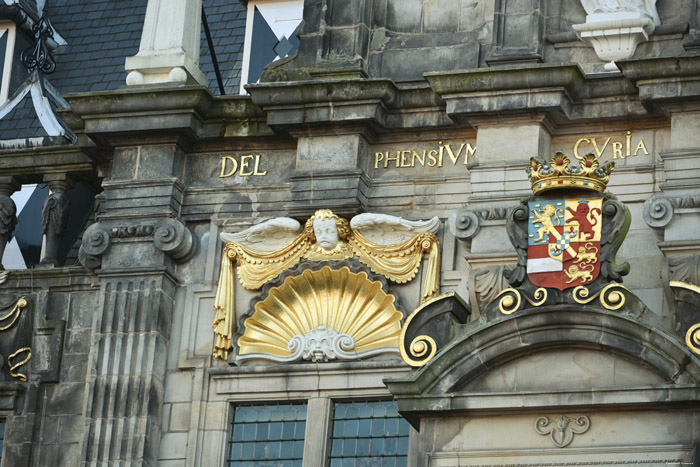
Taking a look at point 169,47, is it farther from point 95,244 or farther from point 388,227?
point 388,227

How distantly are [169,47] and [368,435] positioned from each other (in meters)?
5.30

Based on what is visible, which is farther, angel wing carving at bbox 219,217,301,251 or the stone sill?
angel wing carving at bbox 219,217,301,251

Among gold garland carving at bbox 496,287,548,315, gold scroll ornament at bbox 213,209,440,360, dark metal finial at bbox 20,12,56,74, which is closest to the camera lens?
gold garland carving at bbox 496,287,548,315

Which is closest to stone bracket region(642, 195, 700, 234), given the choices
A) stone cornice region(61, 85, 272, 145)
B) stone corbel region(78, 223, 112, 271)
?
stone cornice region(61, 85, 272, 145)

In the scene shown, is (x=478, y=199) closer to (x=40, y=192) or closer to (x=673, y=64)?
(x=673, y=64)

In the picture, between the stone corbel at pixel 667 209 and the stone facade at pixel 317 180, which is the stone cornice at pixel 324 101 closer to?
the stone facade at pixel 317 180

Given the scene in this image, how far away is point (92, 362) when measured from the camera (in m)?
28.4

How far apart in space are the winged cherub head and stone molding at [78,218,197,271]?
5.07ft

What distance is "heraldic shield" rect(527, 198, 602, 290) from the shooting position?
2533cm

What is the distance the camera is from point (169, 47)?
29656mm

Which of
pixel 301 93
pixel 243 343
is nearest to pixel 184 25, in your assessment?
pixel 301 93

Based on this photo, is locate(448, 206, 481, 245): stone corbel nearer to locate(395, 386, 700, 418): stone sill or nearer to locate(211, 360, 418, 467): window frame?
locate(211, 360, 418, 467): window frame

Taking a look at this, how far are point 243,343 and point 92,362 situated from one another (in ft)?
5.57

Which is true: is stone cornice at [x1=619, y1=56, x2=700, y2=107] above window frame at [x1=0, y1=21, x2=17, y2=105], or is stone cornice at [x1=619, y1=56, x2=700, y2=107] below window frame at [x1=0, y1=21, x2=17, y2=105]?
below
